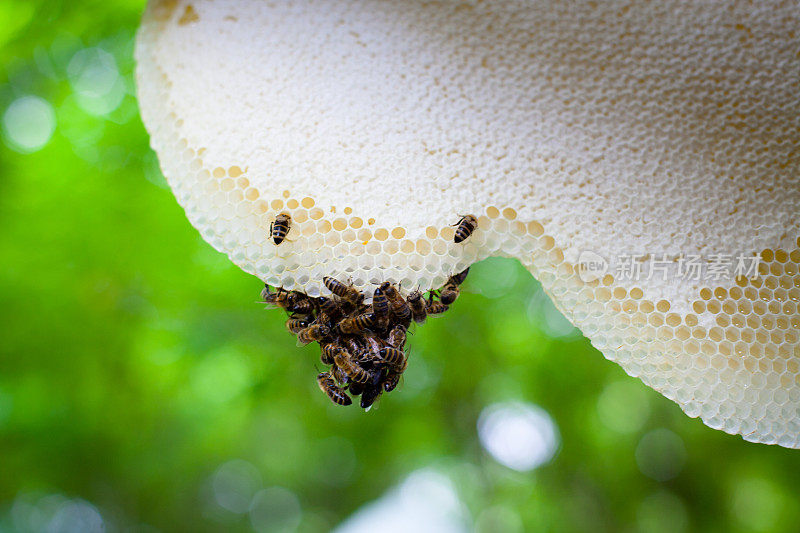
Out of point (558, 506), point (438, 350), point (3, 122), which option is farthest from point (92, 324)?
point (558, 506)

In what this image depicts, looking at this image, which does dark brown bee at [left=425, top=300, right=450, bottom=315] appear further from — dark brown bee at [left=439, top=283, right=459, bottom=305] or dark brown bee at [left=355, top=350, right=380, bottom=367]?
dark brown bee at [left=355, top=350, right=380, bottom=367]

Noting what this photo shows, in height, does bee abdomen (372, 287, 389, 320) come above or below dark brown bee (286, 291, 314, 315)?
above

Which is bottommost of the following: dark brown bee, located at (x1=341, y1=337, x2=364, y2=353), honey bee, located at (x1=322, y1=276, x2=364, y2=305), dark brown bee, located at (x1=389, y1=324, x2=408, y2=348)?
dark brown bee, located at (x1=341, y1=337, x2=364, y2=353)

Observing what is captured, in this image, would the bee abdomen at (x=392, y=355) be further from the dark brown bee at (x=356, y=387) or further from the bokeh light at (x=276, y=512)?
the bokeh light at (x=276, y=512)

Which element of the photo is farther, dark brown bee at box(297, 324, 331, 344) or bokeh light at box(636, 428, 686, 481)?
bokeh light at box(636, 428, 686, 481)

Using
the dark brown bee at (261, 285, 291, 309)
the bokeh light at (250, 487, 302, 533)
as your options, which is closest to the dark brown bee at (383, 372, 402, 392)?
the dark brown bee at (261, 285, 291, 309)

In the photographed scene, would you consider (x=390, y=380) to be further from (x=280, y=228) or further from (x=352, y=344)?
(x=280, y=228)
